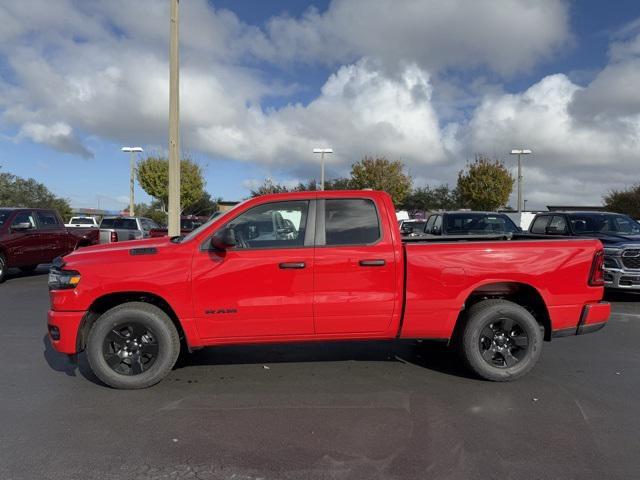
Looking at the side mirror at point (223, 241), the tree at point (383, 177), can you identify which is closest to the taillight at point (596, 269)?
the side mirror at point (223, 241)

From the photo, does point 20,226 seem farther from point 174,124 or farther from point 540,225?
point 540,225

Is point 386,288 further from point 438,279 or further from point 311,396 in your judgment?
point 311,396

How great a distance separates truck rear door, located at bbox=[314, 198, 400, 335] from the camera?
4.55 metres

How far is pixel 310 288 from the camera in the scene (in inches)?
179

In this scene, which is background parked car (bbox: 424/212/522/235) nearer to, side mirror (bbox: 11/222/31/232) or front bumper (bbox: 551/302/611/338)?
front bumper (bbox: 551/302/611/338)

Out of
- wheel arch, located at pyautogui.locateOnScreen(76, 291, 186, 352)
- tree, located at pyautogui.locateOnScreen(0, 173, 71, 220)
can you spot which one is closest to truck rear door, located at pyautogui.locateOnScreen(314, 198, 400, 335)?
wheel arch, located at pyautogui.locateOnScreen(76, 291, 186, 352)

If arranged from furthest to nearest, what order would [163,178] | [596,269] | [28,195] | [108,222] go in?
1. [28,195]
2. [163,178]
3. [108,222]
4. [596,269]

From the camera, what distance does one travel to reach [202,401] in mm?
4383

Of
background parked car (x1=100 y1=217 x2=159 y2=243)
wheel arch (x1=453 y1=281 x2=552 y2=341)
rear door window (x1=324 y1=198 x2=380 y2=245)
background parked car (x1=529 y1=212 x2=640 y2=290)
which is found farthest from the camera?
background parked car (x1=100 y1=217 x2=159 y2=243)

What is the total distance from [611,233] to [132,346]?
31.6ft

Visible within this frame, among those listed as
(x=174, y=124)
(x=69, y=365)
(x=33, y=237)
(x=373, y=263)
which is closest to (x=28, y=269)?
(x=33, y=237)

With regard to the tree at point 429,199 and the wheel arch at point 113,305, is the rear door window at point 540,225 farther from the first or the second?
the tree at point 429,199

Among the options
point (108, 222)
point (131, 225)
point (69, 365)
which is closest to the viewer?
point (69, 365)

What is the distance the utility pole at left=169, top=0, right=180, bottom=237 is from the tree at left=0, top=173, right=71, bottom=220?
37702 millimetres
